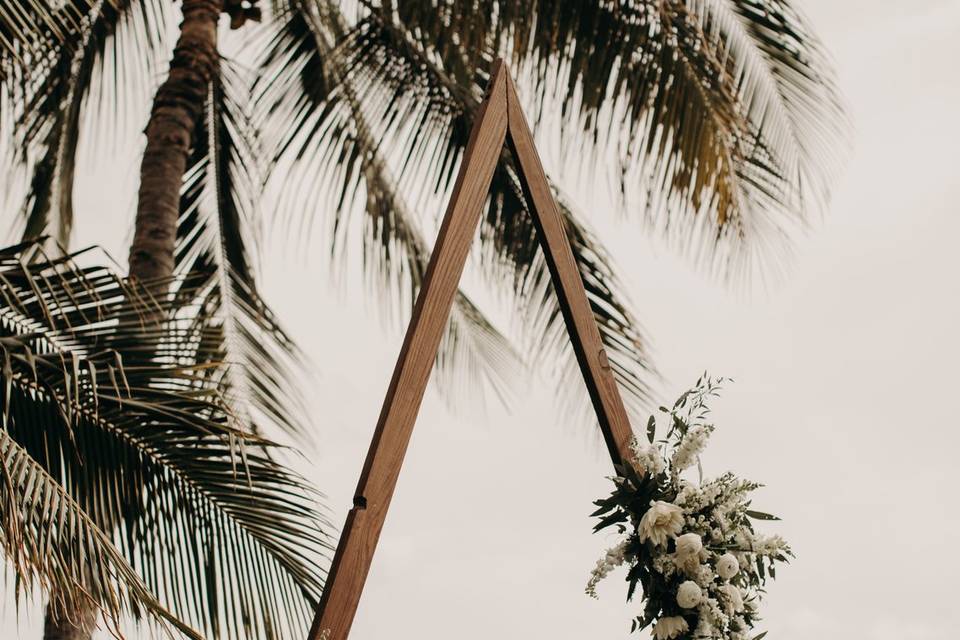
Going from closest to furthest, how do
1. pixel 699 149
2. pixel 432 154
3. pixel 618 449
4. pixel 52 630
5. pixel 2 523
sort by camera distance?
pixel 2 523
pixel 618 449
pixel 52 630
pixel 699 149
pixel 432 154

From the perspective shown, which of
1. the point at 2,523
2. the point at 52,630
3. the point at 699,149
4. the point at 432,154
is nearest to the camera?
the point at 2,523

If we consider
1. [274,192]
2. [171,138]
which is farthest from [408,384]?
[274,192]

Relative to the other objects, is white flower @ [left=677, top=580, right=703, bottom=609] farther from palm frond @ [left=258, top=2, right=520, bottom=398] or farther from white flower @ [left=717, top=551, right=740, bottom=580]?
palm frond @ [left=258, top=2, right=520, bottom=398]

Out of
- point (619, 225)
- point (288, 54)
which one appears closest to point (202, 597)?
point (619, 225)

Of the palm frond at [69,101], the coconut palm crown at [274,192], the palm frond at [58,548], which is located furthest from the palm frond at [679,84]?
Answer: the palm frond at [58,548]

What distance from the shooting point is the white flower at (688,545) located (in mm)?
2779

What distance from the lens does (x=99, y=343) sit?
3.09 metres

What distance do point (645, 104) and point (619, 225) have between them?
0.61 metres

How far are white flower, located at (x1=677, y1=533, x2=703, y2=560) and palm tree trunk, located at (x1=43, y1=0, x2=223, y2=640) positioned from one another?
2642mm

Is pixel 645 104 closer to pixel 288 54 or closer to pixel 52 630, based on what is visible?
pixel 288 54

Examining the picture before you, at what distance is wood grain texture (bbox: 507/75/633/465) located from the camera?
122 inches

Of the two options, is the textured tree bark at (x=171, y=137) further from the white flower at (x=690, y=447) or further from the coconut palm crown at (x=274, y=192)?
the white flower at (x=690, y=447)

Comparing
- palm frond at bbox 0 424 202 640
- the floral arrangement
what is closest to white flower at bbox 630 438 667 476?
the floral arrangement

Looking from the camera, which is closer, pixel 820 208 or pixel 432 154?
pixel 820 208
